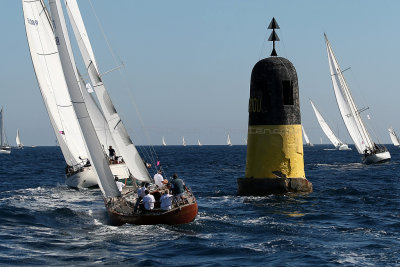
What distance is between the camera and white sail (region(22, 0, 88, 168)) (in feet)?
146

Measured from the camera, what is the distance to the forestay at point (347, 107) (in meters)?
74.1

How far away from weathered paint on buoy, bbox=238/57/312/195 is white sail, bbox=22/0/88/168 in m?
17.1

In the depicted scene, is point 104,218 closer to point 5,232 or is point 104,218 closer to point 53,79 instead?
point 5,232

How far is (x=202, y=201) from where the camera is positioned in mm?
33500

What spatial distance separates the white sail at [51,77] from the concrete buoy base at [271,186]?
1684cm

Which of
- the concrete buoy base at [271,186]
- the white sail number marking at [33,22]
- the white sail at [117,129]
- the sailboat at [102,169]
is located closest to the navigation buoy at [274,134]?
the concrete buoy base at [271,186]

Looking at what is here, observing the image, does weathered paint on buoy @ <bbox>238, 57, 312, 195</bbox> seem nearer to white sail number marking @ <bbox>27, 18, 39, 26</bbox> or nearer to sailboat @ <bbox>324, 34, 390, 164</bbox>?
white sail number marking @ <bbox>27, 18, 39, 26</bbox>

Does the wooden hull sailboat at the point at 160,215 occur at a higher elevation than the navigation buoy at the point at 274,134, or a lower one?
lower

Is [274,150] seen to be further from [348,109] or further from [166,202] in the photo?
[348,109]

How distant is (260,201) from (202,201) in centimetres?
364

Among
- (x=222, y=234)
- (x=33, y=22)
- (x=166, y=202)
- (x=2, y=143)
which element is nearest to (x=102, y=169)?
(x=166, y=202)

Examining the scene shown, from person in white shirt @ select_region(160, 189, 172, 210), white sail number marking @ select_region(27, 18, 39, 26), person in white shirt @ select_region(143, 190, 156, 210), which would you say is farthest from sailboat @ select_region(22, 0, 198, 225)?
white sail number marking @ select_region(27, 18, 39, 26)

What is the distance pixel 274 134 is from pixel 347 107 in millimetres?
45287

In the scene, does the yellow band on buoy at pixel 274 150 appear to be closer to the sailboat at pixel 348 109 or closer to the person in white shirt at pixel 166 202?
the person in white shirt at pixel 166 202
